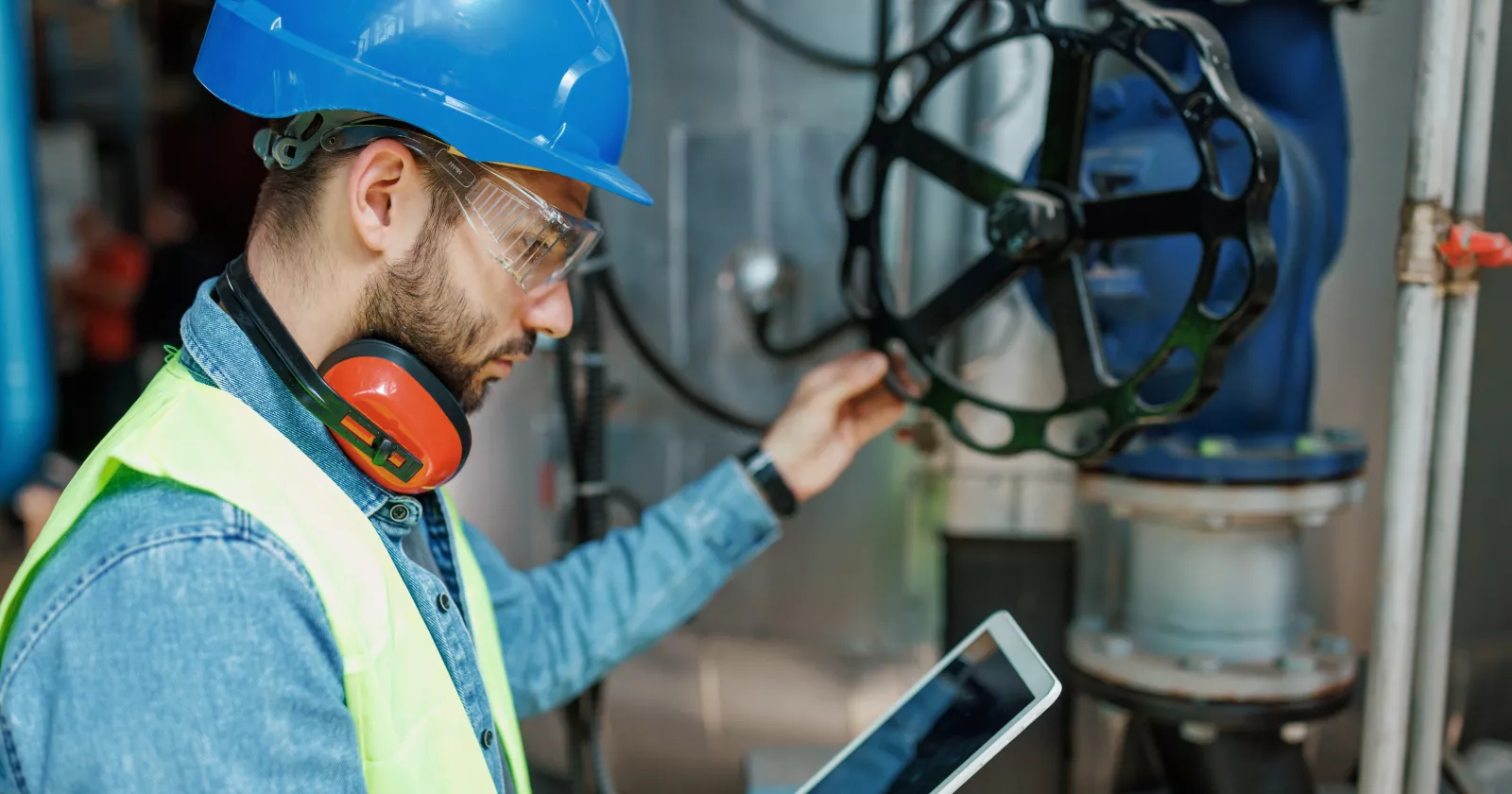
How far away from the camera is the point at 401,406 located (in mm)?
621

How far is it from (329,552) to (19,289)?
879 millimetres

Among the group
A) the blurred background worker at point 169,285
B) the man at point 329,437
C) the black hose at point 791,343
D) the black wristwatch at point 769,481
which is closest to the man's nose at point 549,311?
the man at point 329,437

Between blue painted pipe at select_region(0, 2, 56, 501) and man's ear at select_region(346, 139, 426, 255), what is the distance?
0.79 metres

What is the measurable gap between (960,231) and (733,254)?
0.76 ft

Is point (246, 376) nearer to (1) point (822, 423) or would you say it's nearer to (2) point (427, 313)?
(2) point (427, 313)

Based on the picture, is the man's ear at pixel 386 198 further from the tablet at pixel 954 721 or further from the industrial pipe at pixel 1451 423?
the industrial pipe at pixel 1451 423

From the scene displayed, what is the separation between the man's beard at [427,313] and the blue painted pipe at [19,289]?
0.79 m

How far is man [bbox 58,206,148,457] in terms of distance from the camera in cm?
372

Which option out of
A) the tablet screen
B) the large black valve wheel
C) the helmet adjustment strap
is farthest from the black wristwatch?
the helmet adjustment strap

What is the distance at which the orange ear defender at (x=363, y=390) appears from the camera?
610mm

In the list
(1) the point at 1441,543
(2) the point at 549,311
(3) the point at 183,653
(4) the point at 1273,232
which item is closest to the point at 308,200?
(2) the point at 549,311

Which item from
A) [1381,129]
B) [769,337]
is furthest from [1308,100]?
[769,337]

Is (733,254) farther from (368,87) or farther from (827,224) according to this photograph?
(368,87)

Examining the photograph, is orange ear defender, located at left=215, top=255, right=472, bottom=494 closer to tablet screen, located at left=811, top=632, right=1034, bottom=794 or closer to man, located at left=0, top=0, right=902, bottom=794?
man, located at left=0, top=0, right=902, bottom=794
